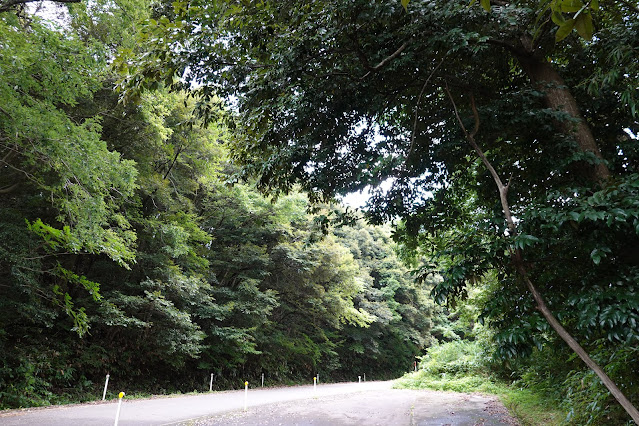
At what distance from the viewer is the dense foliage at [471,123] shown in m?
3.44

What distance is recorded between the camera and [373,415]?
848cm

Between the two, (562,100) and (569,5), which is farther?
(562,100)

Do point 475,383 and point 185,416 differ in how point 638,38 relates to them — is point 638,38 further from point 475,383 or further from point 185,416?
point 475,383

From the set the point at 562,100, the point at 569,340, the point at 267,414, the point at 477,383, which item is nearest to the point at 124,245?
the point at 267,414

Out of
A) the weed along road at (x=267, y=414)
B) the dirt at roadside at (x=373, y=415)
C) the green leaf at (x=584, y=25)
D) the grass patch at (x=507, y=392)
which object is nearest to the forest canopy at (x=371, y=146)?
the green leaf at (x=584, y=25)

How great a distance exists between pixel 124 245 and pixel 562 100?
30.5 ft

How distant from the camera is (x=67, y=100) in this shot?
24.3 feet

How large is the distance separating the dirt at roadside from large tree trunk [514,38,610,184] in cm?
518

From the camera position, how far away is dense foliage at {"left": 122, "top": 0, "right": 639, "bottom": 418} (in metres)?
3.44

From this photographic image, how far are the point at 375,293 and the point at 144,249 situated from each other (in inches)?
720

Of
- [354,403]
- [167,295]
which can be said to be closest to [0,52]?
[167,295]

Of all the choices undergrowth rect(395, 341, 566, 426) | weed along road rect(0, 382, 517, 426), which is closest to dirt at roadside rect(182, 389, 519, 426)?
weed along road rect(0, 382, 517, 426)

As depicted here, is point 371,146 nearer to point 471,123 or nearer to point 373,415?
point 471,123

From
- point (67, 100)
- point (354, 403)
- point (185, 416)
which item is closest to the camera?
point (67, 100)
